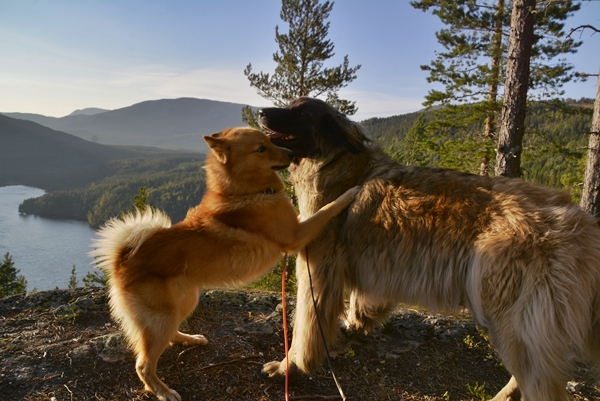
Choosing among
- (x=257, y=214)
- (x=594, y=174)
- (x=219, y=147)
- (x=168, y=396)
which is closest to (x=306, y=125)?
(x=219, y=147)

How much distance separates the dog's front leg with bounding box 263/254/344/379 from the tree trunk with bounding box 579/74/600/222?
223 inches

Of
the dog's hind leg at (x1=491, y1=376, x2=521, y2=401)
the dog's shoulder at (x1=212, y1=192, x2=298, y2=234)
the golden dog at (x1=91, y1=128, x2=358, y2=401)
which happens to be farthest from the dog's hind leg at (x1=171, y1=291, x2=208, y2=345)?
the dog's hind leg at (x1=491, y1=376, x2=521, y2=401)

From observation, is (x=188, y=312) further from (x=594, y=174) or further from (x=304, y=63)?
(x=304, y=63)

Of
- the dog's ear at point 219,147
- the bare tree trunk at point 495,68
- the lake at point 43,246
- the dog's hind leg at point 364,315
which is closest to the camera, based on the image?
the dog's ear at point 219,147

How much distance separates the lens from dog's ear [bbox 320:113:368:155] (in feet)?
12.2

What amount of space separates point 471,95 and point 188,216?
649 inches

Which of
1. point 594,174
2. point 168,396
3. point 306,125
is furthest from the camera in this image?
point 594,174

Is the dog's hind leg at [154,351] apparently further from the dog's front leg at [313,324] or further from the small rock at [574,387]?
the small rock at [574,387]

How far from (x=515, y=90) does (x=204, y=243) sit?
7.27m

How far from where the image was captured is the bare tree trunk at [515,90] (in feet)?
23.4

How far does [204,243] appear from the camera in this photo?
3.16m

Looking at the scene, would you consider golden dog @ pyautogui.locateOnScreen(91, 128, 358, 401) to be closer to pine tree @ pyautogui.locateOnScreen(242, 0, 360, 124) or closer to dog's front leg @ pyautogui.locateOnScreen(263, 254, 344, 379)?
dog's front leg @ pyautogui.locateOnScreen(263, 254, 344, 379)

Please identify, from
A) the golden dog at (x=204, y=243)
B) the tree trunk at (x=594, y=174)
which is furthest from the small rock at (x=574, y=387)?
the tree trunk at (x=594, y=174)

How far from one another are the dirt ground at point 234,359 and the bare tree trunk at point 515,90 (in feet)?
14.6
